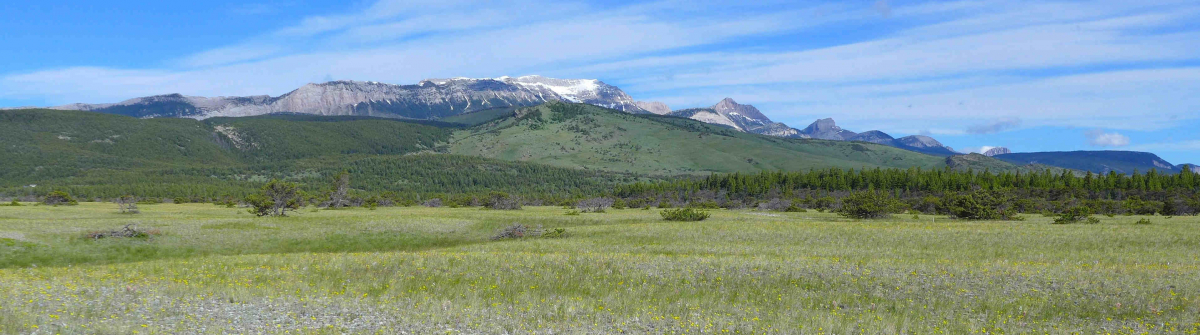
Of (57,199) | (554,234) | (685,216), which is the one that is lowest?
(57,199)

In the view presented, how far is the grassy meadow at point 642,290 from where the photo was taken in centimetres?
1584

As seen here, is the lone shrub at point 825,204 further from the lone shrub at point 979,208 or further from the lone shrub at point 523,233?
the lone shrub at point 523,233

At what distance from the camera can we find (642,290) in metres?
22.0

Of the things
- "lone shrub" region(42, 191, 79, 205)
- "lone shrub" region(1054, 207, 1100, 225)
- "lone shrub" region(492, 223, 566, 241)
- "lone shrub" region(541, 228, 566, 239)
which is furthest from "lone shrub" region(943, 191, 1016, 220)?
"lone shrub" region(42, 191, 79, 205)

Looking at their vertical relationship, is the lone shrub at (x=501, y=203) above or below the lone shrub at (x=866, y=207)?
below

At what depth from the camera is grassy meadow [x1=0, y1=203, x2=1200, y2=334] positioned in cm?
1584

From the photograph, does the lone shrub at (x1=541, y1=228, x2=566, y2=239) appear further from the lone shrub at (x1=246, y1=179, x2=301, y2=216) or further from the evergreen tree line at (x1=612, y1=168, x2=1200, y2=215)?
the evergreen tree line at (x1=612, y1=168, x2=1200, y2=215)

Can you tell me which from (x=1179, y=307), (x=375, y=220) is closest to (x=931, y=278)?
(x=1179, y=307)

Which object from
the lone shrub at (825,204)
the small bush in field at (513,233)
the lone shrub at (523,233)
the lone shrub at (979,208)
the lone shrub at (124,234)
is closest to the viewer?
the lone shrub at (124,234)

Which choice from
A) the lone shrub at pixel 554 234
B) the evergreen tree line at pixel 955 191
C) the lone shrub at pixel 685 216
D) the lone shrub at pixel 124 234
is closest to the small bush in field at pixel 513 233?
the lone shrub at pixel 554 234

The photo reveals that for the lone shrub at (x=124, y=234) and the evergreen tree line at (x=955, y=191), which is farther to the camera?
the evergreen tree line at (x=955, y=191)

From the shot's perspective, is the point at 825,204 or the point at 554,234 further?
the point at 825,204

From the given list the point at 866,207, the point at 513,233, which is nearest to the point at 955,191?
the point at 866,207

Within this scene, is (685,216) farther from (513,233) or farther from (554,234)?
(513,233)
